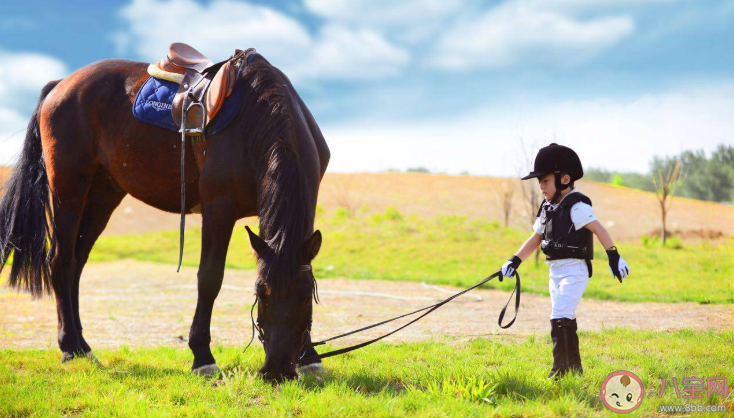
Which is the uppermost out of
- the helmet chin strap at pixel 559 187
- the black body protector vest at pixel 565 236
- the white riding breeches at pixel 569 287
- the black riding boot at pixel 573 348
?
the helmet chin strap at pixel 559 187

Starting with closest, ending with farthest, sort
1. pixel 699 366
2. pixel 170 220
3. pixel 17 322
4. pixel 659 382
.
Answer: pixel 659 382
pixel 699 366
pixel 17 322
pixel 170 220

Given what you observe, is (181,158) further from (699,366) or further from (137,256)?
(137,256)

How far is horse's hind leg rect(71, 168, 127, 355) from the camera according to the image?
5645 millimetres

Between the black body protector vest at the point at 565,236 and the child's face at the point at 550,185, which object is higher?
the child's face at the point at 550,185

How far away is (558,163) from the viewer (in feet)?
13.4

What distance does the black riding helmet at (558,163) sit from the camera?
13.4 feet

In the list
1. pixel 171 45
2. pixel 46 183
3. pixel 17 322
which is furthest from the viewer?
pixel 17 322

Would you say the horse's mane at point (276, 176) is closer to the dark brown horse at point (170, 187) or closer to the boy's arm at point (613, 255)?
the dark brown horse at point (170, 187)

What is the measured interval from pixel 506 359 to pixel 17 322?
261 inches

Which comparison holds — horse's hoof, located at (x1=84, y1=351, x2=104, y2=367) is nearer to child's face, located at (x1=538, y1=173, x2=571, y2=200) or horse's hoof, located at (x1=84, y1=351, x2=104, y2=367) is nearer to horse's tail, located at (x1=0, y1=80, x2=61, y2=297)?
horse's tail, located at (x1=0, y1=80, x2=61, y2=297)

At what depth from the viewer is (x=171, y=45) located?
5.30 metres

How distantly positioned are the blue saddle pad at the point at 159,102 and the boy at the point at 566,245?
7.92 feet

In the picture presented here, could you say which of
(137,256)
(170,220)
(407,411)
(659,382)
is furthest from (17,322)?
(170,220)

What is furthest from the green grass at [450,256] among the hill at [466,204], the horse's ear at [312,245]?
the horse's ear at [312,245]
